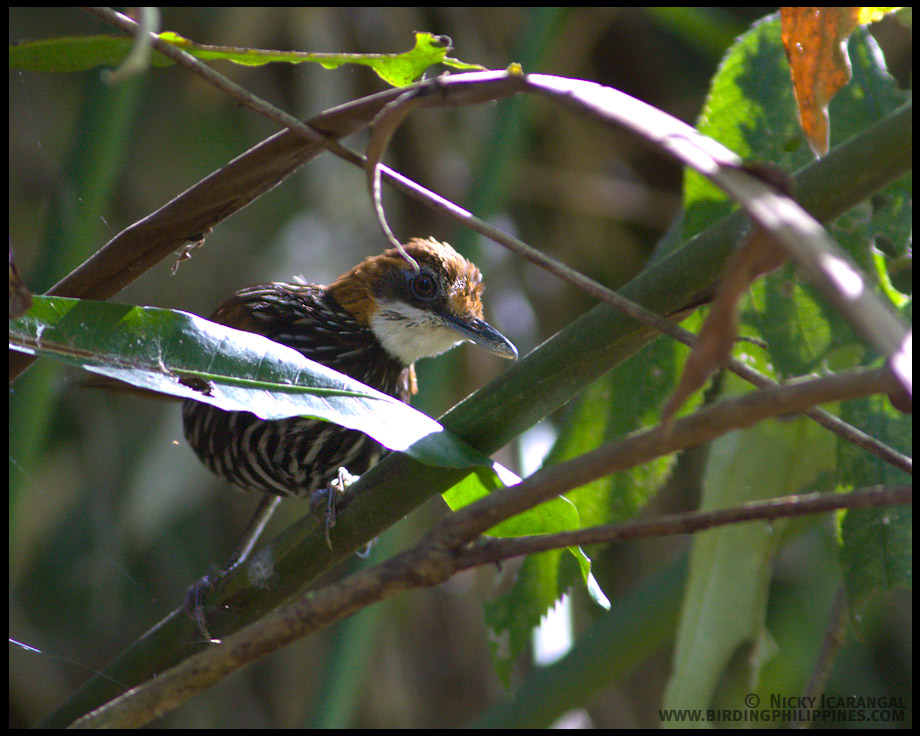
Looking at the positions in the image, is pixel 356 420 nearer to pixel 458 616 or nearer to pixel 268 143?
pixel 268 143

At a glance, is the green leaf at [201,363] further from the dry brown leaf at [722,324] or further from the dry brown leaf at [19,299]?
the dry brown leaf at [722,324]

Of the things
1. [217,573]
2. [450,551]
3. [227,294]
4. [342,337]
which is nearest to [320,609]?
[450,551]

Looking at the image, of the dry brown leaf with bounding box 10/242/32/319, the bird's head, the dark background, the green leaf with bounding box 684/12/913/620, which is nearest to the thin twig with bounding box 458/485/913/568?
the dry brown leaf with bounding box 10/242/32/319

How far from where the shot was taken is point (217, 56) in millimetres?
1188

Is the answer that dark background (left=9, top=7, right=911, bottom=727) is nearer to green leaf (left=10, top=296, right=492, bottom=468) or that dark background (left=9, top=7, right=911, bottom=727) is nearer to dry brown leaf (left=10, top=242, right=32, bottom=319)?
green leaf (left=10, top=296, right=492, bottom=468)

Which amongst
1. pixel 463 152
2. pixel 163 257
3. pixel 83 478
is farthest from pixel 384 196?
pixel 163 257

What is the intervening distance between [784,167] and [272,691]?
3020 mm

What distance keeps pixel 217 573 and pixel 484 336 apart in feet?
2.73

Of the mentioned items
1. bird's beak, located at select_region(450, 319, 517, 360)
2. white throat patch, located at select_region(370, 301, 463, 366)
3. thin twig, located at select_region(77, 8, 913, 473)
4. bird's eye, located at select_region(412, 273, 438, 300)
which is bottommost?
thin twig, located at select_region(77, 8, 913, 473)

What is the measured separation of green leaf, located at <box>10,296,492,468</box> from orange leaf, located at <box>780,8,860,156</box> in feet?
1.99

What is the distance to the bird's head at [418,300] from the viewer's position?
7.65ft

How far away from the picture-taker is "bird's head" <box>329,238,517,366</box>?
2.33 m

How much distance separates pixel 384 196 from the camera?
3.72 m

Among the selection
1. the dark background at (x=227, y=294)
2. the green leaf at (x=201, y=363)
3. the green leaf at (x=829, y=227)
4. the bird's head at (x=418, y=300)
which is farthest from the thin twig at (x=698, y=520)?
the dark background at (x=227, y=294)
